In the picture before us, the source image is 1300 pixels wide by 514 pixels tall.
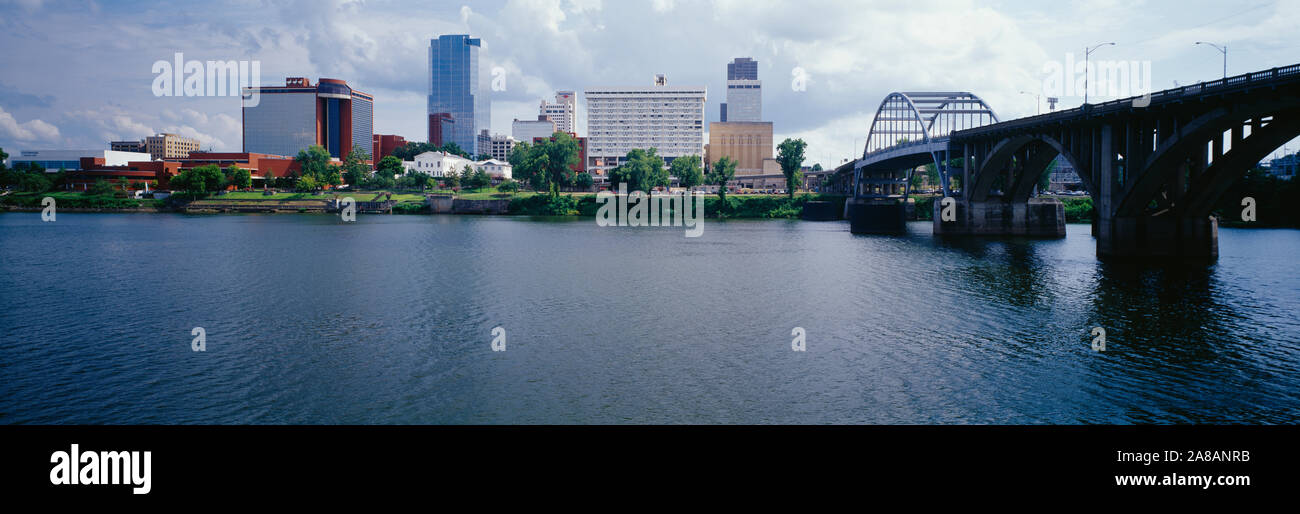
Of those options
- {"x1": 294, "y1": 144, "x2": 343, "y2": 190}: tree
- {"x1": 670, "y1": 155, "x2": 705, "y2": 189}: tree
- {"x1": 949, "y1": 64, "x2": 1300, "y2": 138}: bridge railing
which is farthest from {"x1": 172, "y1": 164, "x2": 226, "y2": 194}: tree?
{"x1": 949, "y1": 64, "x2": 1300, "y2": 138}: bridge railing

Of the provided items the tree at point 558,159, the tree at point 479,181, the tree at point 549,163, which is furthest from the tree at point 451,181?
the tree at point 558,159

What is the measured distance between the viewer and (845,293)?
42.3m

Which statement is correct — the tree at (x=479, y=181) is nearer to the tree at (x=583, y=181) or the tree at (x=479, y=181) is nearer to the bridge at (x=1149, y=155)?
the tree at (x=583, y=181)

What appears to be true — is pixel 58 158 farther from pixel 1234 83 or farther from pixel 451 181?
pixel 1234 83

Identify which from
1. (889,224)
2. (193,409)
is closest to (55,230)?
(193,409)

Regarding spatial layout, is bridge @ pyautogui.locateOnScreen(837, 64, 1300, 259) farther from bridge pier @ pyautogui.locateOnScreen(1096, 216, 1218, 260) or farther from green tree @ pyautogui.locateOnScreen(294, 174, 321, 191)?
green tree @ pyautogui.locateOnScreen(294, 174, 321, 191)

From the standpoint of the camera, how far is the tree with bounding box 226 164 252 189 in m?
166

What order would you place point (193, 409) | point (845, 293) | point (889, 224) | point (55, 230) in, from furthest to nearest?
point (889, 224) → point (55, 230) → point (845, 293) → point (193, 409)

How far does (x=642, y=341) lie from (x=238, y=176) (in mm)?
164417

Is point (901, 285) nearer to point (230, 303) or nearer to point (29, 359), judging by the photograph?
point (230, 303)

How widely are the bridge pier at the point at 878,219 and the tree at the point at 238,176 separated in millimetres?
131506

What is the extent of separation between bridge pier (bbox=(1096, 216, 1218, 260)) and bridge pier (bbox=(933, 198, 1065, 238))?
30.6m
